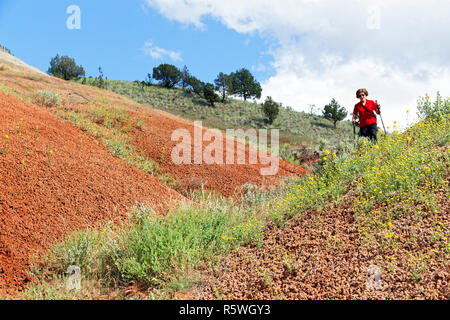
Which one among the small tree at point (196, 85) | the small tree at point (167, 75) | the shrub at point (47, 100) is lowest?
the shrub at point (47, 100)

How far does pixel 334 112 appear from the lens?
136 ft

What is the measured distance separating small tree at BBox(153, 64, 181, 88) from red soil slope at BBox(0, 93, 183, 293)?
150 ft

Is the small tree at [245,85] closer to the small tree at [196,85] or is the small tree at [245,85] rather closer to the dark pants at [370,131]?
the small tree at [196,85]

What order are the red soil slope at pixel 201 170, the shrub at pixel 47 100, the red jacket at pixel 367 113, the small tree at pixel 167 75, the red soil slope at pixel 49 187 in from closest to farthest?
the red soil slope at pixel 49 187 → the red soil slope at pixel 201 170 → the red jacket at pixel 367 113 → the shrub at pixel 47 100 → the small tree at pixel 167 75

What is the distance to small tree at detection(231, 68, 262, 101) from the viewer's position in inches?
2094

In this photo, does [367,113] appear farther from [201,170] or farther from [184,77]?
[184,77]

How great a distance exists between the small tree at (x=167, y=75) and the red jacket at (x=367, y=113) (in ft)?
152

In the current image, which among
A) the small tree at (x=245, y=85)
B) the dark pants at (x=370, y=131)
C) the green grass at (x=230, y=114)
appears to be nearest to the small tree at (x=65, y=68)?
the green grass at (x=230, y=114)

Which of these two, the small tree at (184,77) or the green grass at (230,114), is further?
the small tree at (184,77)

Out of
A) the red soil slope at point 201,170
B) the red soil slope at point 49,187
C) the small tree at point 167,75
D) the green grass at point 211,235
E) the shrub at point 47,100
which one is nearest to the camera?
the green grass at point 211,235

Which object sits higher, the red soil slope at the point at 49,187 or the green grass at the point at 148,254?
the red soil slope at the point at 49,187

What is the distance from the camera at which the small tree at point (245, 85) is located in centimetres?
5319

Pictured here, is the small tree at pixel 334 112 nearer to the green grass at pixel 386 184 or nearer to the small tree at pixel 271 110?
the small tree at pixel 271 110

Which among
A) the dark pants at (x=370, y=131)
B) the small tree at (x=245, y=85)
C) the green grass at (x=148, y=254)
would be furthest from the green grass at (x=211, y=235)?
the small tree at (x=245, y=85)
